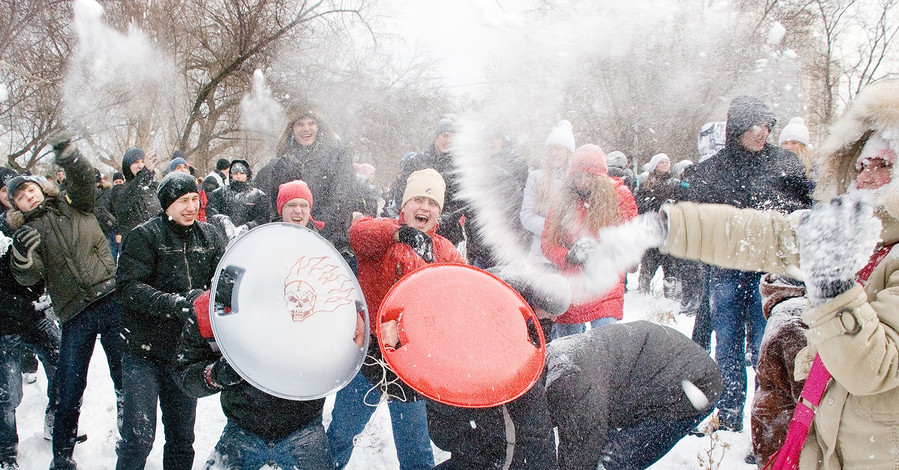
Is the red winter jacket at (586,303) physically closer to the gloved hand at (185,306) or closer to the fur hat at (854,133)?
the fur hat at (854,133)

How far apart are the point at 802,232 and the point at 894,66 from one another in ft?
27.0

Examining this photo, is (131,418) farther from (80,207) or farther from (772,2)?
(772,2)

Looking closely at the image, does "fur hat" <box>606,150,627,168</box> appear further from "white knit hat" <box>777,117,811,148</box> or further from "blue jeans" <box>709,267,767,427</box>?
"blue jeans" <box>709,267,767,427</box>

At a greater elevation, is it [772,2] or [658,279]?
[772,2]

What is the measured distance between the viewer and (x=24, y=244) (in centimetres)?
298

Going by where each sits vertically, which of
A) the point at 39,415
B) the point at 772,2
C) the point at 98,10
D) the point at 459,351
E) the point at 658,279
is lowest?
the point at 658,279


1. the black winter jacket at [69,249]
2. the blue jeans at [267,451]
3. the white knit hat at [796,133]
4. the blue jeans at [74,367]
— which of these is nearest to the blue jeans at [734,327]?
the white knit hat at [796,133]

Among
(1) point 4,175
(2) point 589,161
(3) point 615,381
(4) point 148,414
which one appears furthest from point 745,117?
(1) point 4,175

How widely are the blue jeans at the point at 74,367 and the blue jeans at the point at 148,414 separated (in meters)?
0.49

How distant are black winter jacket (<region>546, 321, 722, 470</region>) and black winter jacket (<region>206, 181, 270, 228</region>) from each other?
2.38m

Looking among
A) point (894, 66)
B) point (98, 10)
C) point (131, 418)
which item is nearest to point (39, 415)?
point (131, 418)

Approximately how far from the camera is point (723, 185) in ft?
11.1

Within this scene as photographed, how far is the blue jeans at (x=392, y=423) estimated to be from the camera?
2.63m

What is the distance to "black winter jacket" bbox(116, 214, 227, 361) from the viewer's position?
8.06 feet
